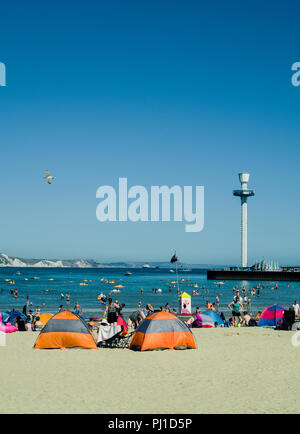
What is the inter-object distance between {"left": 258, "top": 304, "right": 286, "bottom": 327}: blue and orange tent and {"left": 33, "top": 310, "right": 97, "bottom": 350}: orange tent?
10728 millimetres

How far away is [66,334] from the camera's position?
17797mm

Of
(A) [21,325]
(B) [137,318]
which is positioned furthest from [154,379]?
(A) [21,325]

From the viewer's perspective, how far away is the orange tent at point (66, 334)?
1780 cm

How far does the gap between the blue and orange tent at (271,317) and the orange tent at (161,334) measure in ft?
29.1

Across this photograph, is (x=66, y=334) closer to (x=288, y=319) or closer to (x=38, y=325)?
(x=38, y=325)

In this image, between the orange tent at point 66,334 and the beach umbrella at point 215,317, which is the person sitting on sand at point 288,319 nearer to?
the beach umbrella at point 215,317

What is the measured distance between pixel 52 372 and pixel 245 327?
45.5 ft

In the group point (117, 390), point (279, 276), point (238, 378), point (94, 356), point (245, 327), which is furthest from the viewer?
point (279, 276)

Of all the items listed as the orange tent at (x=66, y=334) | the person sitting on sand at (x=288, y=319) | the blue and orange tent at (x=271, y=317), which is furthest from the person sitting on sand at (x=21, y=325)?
the person sitting on sand at (x=288, y=319)

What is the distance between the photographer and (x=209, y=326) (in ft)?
85.2

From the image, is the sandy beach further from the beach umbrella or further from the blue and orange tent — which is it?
the beach umbrella
